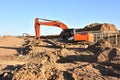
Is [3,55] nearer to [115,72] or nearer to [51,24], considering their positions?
[51,24]

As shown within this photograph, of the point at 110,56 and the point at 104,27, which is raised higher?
the point at 104,27

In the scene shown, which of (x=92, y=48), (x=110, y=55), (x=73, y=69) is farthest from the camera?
(x=92, y=48)

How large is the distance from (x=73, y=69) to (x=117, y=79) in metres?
3.04

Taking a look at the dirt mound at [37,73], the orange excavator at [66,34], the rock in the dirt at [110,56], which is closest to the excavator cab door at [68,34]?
the orange excavator at [66,34]

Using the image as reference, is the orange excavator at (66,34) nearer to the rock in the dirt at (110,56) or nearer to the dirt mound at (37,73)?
the rock in the dirt at (110,56)

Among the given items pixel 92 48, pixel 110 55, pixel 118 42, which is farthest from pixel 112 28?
pixel 110 55

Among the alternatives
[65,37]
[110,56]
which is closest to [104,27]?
[65,37]

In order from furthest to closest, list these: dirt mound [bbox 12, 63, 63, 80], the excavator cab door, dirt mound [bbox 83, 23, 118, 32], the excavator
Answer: dirt mound [bbox 83, 23, 118, 32], the excavator cab door, the excavator, dirt mound [bbox 12, 63, 63, 80]

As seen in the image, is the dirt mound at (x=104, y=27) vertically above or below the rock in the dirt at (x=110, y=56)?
above

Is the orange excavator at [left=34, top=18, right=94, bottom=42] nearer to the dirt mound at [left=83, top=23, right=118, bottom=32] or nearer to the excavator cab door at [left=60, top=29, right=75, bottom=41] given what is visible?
the excavator cab door at [left=60, top=29, right=75, bottom=41]

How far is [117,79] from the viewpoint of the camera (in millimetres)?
16312

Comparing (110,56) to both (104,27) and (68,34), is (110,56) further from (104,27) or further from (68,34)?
(104,27)

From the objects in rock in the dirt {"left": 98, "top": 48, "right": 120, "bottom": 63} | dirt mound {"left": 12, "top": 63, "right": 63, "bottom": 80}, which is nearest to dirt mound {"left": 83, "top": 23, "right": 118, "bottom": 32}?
rock in the dirt {"left": 98, "top": 48, "right": 120, "bottom": 63}

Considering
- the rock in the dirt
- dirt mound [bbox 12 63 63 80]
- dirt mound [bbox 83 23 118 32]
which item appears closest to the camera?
dirt mound [bbox 12 63 63 80]
